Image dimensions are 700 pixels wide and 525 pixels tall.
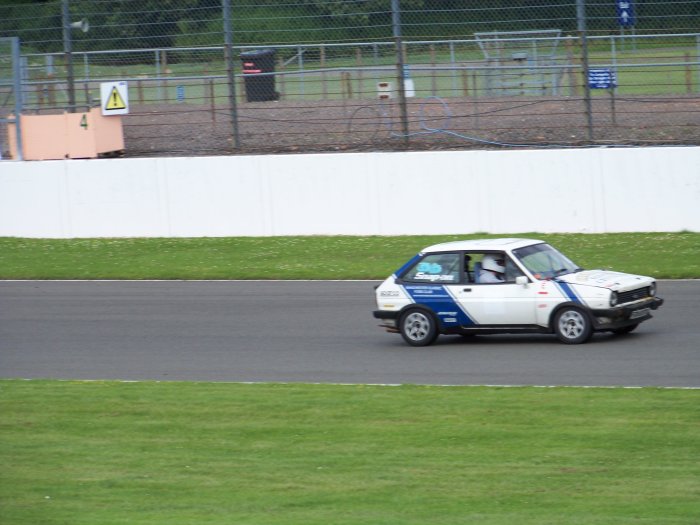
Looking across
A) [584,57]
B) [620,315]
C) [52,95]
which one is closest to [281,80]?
[52,95]

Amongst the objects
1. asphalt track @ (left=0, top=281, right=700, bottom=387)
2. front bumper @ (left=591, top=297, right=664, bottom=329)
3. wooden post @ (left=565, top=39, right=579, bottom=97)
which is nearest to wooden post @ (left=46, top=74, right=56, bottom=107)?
asphalt track @ (left=0, top=281, right=700, bottom=387)

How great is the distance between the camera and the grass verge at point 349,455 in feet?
21.9

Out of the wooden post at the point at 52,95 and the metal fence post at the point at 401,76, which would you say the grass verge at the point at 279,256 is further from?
the wooden post at the point at 52,95

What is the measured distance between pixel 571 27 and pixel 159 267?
9876 millimetres

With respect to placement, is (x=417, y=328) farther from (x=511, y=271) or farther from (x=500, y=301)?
(x=511, y=271)

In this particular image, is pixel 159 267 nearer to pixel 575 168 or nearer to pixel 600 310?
pixel 575 168

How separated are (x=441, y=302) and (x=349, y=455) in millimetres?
5407

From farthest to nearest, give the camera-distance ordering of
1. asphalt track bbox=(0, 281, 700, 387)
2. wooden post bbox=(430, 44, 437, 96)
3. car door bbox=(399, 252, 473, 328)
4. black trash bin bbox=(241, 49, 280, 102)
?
black trash bin bbox=(241, 49, 280, 102), wooden post bbox=(430, 44, 437, 96), car door bbox=(399, 252, 473, 328), asphalt track bbox=(0, 281, 700, 387)

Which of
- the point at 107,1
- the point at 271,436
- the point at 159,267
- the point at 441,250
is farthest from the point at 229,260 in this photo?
the point at 107,1

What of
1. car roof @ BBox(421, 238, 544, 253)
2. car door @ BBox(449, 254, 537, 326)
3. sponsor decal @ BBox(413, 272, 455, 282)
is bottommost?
car door @ BBox(449, 254, 537, 326)

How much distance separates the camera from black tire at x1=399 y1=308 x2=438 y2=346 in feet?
44.0

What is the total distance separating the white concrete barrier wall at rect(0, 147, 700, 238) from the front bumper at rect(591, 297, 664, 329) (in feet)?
25.7

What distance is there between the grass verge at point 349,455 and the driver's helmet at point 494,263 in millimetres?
3126

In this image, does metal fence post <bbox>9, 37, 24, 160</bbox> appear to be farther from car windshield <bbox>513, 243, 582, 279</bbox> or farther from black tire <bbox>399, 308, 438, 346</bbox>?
car windshield <bbox>513, 243, 582, 279</bbox>
